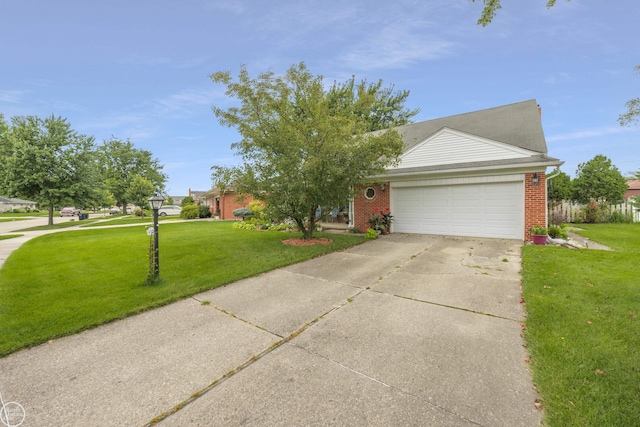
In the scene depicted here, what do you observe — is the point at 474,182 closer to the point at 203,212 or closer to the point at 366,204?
the point at 366,204

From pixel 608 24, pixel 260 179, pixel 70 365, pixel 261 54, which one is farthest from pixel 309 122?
pixel 608 24

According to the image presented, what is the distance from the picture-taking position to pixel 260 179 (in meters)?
7.78

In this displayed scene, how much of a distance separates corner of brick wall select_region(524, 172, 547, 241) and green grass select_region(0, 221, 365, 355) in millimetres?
5506

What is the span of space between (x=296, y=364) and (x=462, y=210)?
8.95 metres

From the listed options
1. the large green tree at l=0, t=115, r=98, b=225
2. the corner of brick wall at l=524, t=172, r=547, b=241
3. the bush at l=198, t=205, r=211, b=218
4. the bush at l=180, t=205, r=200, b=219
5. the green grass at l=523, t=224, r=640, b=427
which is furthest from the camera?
the bush at l=198, t=205, r=211, b=218

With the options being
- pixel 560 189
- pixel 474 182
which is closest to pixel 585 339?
pixel 474 182

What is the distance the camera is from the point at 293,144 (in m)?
7.44

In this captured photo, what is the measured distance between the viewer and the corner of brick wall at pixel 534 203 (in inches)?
316

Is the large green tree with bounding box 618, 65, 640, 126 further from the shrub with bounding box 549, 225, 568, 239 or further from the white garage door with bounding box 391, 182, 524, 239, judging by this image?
the shrub with bounding box 549, 225, 568, 239

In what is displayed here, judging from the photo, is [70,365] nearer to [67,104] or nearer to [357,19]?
[357,19]

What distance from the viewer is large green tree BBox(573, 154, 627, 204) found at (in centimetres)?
1307

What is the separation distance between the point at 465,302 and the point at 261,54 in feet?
38.5

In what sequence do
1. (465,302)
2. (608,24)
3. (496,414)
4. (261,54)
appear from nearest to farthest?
(496,414)
(465,302)
(608,24)
(261,54)

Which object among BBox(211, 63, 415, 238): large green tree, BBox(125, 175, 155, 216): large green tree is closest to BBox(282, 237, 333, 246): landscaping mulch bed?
BBox(211, 63, 415, 238): large green tree
